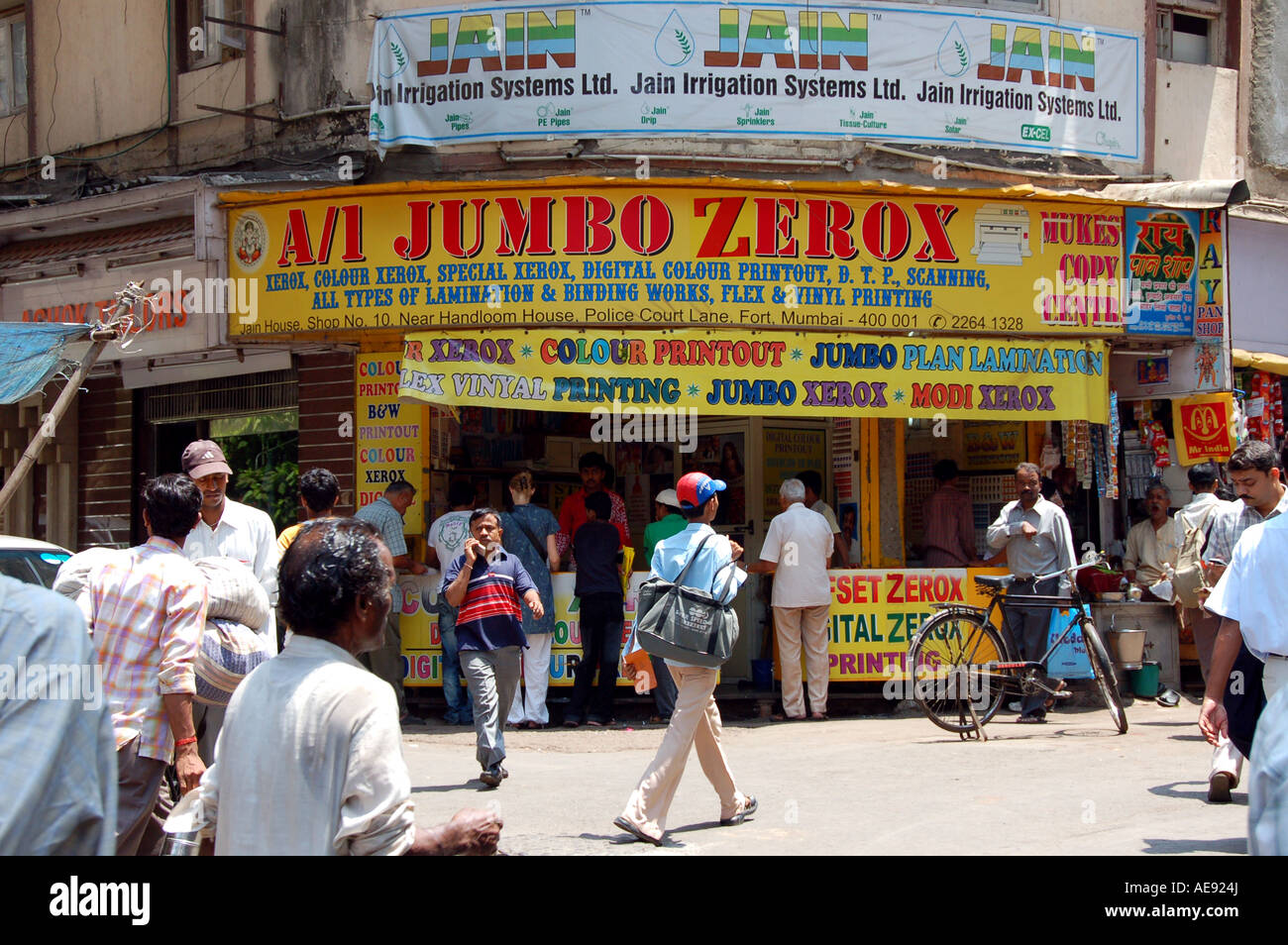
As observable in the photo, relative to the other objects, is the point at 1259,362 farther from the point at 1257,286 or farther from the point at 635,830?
the point at 635,830

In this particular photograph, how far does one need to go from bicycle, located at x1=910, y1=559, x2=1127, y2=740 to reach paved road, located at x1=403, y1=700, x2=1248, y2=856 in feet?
Result: 0.78

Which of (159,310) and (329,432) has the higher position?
(159,310)

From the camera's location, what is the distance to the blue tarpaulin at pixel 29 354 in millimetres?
10086

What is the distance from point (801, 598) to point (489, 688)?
3.62 m

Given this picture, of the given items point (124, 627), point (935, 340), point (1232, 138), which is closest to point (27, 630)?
point (124, 627)

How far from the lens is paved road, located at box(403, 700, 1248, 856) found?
6324 mm

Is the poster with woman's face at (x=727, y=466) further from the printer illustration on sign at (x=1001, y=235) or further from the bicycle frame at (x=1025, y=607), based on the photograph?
the bicycle frame at (x=1025, y=607)

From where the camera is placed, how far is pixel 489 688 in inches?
307

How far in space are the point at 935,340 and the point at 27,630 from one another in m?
9.44

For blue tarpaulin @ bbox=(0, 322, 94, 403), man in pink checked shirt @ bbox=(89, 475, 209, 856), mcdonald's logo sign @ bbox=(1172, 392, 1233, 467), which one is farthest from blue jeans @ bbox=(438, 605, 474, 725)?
mcdonald's logo sign @ bbox=(1172, 392, 1233, 467)

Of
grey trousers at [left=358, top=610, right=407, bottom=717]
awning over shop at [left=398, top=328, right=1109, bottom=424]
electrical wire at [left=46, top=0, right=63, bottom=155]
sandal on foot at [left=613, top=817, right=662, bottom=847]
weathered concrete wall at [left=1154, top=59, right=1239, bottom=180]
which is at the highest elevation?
electrical wire at [left=46, top=0, right=63, bottom=155]

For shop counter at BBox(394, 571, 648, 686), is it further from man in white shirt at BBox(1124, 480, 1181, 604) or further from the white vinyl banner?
man in white shirt at BBox(1124, 480, 1181, 604)

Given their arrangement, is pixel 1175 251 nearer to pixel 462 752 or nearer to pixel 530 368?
pixel 530 368

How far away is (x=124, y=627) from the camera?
441 centimetres
